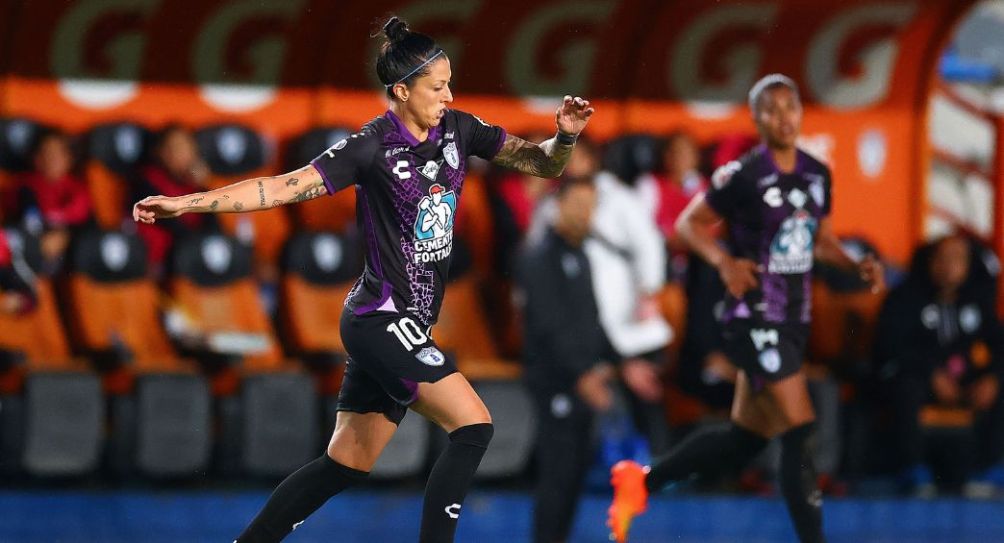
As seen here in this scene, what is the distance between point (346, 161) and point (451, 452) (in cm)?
97

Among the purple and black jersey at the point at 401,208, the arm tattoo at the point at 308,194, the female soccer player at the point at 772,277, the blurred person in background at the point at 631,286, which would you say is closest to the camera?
the arm tattoo at the point at 308,194

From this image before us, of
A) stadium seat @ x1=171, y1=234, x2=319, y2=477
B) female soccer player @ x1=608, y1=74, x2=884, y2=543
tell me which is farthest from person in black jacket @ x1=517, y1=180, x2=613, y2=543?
stadium seat @ x1=171, y1=234, x2=319, y2=477

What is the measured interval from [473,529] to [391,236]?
3.94 metres

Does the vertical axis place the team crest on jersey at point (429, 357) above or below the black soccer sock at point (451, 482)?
above

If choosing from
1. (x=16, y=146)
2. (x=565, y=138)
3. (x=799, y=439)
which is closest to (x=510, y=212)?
(x=16, y=146)

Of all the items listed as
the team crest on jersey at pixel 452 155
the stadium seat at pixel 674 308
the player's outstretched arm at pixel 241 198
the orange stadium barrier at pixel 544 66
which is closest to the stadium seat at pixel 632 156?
the orange stadium barrier at pixel 544 66

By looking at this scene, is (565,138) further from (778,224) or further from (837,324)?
(837,324)

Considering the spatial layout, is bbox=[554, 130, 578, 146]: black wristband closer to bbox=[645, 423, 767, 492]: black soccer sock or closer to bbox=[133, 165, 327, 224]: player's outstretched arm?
bbox=[133, 165, 327, 224]: player's outstretched arm

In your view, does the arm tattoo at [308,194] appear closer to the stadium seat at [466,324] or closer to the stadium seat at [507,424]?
the stadium seat at [507,424]

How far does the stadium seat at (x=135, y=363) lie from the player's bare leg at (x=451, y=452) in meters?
3.66

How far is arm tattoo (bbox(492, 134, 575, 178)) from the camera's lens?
6.00m

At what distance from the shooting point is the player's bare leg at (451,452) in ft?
18.3

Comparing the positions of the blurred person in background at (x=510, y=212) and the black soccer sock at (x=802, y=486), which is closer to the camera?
the black soccer sock at (x=802, y=486)

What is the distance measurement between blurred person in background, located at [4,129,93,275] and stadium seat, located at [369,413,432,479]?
2.04 meters
